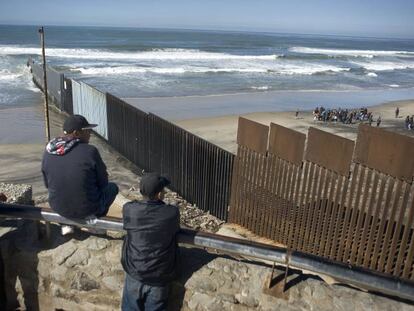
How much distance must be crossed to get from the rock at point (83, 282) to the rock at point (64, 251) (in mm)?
175

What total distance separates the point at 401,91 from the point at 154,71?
21.3 meters

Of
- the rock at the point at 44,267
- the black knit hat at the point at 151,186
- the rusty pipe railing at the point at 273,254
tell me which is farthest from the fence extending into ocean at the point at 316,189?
the rock at the point at 44,267

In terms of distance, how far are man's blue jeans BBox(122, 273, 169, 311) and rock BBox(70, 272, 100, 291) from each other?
46cm

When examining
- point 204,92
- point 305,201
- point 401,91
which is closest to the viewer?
point 305,201

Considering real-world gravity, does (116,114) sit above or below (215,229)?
above

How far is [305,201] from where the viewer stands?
6.31 meters

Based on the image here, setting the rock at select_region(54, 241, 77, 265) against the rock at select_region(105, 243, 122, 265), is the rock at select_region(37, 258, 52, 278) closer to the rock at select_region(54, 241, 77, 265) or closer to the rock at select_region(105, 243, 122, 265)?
the rock at select_region(54, 241, 77, 265)

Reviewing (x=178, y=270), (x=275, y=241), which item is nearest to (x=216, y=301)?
(x=178, y=270)

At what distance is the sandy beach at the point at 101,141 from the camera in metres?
11.5

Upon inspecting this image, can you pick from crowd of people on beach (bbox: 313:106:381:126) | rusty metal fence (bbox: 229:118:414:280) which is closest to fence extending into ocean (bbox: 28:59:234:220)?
rusty metal fence (bbox: 229:118:414:280)

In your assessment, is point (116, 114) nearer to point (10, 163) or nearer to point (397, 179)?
point (10, 163)

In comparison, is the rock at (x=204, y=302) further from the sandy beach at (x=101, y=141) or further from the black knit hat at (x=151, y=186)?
the sandy beach at (x=101, y=141)

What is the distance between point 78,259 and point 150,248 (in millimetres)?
877

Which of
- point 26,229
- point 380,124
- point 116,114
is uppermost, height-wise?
point 26,229
